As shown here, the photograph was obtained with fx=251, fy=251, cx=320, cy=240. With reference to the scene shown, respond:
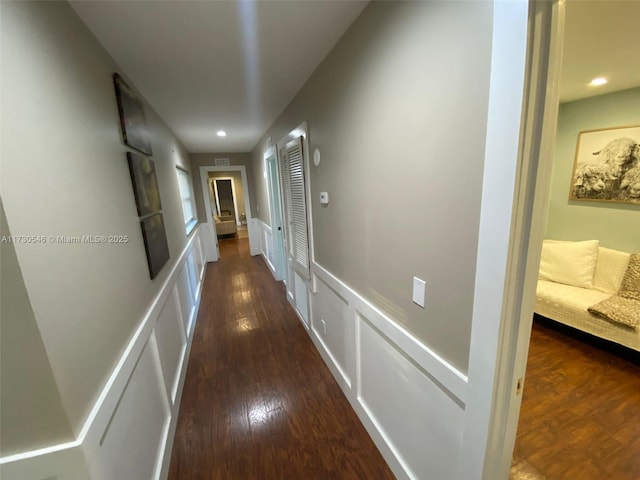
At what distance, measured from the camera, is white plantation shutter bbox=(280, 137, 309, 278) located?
88.4 inches

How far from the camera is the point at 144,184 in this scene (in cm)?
168

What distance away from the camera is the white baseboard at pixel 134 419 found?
741mm

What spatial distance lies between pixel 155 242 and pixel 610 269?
13.3ft

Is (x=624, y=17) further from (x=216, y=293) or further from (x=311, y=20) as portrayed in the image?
(x=216, y=293)

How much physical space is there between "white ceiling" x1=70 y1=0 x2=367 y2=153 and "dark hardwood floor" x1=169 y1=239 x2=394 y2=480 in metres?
2.32

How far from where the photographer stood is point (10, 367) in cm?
67

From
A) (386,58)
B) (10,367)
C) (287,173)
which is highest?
(386,58)

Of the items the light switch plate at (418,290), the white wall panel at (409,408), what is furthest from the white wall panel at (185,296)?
the light switch plate at (418,290)

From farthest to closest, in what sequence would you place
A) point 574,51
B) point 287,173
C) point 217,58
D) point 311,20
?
point 287,173 → point 574,51 → point 217,58 → point 311,20

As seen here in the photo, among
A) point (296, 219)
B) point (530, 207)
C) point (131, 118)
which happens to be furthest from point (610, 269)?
point (131, 118)

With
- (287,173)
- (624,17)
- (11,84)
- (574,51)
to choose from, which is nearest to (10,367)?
(11,84)

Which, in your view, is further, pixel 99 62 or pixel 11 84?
pixel 99 62

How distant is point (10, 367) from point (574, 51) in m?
3.10

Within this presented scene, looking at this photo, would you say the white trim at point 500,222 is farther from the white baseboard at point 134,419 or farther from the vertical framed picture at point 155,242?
the vertical framed picture at point 155,242
